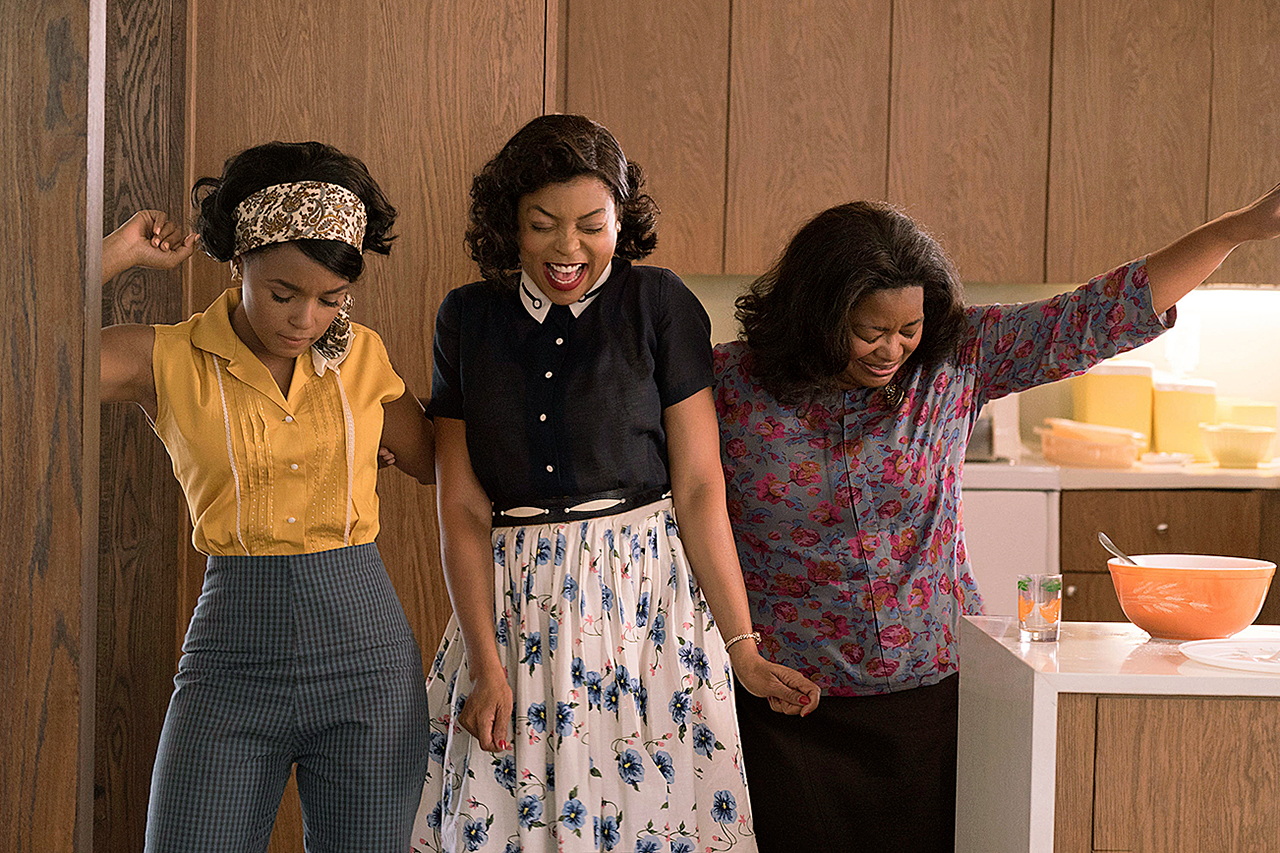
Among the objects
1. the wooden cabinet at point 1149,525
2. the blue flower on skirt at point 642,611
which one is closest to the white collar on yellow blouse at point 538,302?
the blue flower on skirt at point 642,611

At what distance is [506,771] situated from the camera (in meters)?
1.52

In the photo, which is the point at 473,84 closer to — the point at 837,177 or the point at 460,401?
the point at 460,401

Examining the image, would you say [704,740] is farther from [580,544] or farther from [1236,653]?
[1236,653]

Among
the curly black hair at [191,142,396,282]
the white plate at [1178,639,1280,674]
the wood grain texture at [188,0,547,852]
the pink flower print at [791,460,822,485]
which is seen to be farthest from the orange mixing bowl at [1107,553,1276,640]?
the wood grain texture at [188,0,547,852]

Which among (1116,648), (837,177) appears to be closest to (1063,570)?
(837,177)

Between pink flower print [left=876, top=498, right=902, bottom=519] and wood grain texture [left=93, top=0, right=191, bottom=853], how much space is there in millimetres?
1166

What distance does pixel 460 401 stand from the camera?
1628 mm

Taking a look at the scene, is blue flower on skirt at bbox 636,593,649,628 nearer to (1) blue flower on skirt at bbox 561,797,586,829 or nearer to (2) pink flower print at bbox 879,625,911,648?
(1) blue flower on skirt at bbox 561,797,586,829

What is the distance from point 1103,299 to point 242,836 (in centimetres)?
136

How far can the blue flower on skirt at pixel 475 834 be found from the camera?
1.51 metres

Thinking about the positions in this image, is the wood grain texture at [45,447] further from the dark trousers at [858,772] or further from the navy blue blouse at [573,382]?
the dark trousers at [858,772]

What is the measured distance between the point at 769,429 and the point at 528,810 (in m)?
0.66

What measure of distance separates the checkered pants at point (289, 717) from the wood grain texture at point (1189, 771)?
807 mm

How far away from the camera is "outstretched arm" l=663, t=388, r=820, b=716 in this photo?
5.05 feet
